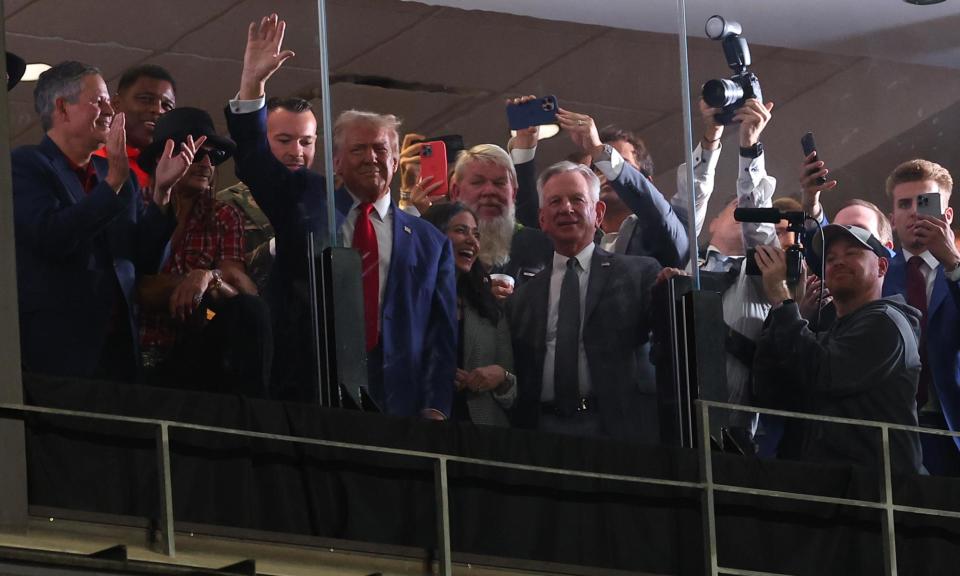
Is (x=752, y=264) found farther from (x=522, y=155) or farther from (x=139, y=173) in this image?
(x=139, y=173)

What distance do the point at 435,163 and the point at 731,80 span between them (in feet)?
5.06

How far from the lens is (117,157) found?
7379mm

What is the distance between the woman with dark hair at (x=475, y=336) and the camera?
308 inches

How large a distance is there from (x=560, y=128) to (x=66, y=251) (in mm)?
2237

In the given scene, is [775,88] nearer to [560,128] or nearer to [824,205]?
[824,205]

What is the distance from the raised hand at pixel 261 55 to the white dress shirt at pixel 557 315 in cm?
135

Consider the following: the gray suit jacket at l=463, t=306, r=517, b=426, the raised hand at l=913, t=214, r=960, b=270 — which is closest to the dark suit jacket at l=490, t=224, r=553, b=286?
the gray suit jacket at l=463, t=306, r=517, b=426

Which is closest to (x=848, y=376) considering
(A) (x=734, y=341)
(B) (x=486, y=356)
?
(A) (x=734, y=341)

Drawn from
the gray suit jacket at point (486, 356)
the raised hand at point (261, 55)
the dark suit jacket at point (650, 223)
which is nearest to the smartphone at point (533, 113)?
the dark suit jacket at point (650, 223)

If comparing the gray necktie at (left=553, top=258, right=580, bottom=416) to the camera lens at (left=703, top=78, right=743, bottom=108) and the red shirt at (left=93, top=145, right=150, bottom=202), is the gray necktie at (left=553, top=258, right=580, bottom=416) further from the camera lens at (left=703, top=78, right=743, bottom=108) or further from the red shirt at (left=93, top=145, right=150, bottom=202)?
the red shirt at (left=93, top=145, right=150, bottom=202)

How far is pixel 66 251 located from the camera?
23.6 ft

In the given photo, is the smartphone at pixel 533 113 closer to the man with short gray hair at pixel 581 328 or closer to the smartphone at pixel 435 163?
the man with short gray hair at pixel 581 328

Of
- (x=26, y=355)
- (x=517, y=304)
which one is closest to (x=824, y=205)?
(x=517, y=304)

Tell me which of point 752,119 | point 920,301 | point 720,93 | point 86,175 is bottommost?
point 920,301
